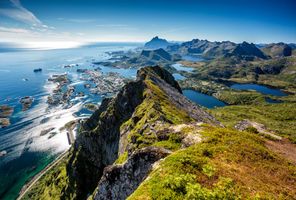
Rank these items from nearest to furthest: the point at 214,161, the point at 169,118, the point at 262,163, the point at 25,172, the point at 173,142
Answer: the point at 214,161 → the point at 262,163 → the point at 173,142 → the point at 169,118 → the point at 25,172

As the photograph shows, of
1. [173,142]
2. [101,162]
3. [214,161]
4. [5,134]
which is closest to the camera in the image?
[214,161]

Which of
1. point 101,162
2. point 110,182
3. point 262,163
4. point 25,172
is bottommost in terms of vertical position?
point 25,172

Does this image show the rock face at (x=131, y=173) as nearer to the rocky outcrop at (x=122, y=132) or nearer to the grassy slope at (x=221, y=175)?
the grassy slope at (x=221, y=175)

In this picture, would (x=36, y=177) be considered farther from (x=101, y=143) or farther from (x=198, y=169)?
(x=198, y=169)

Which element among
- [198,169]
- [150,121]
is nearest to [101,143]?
[150,121]

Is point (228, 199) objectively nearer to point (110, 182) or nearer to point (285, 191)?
point (285, 191)

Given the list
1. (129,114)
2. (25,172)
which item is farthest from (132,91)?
(25,172)

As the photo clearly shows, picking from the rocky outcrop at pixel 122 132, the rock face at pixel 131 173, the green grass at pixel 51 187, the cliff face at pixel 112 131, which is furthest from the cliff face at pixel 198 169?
the green grass at pixel 51 187
